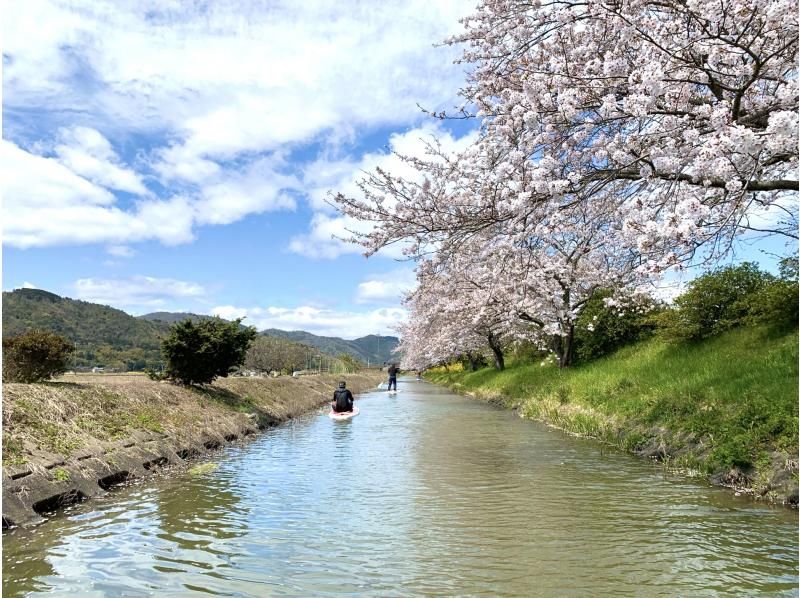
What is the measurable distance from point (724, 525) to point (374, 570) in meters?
4.91

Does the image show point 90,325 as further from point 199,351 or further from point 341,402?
point 199,351

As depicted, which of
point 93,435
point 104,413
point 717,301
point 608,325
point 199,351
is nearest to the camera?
point 93,435

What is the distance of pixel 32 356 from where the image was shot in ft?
48.2

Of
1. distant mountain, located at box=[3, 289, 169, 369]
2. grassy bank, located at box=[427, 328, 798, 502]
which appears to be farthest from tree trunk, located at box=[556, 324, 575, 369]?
distant mountain, located at box=[3, 289, 169, 369]

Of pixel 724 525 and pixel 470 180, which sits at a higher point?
pixel 470 180

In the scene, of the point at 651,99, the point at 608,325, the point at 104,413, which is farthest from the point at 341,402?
the point at 651,99

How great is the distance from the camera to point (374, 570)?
625cm

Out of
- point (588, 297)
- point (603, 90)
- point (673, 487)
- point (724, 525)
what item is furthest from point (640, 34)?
point (588, 297)

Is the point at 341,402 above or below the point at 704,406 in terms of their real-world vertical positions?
below

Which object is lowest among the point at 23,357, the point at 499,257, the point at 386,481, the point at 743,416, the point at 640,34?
the point at 386,481

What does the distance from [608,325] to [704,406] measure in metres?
13.7

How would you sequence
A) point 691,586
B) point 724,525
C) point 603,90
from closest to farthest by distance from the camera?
1. point 691,586
2. point 724,525
3. point 603,90

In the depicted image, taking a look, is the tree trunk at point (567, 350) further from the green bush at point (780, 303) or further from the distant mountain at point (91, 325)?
the distant mountain at point (91, 325)

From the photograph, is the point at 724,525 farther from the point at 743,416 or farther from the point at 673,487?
the point at 743,416
